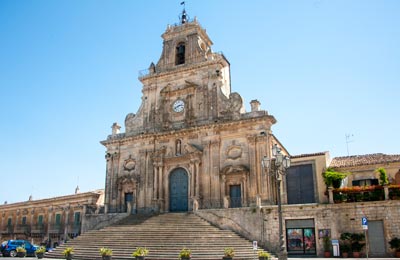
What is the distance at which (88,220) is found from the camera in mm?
30281

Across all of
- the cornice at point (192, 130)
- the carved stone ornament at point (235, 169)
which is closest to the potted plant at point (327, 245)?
the carved stone ornament at point (235, 169)

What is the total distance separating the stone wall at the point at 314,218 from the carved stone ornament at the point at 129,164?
10452 millimetres

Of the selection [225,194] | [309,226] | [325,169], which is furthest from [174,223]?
[325,169]

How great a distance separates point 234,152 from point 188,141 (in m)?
4.21

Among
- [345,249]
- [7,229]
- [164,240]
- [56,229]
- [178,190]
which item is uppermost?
[178,190]

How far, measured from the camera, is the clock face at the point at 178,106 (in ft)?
107

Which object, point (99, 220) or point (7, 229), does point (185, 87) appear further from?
point (7, 229)

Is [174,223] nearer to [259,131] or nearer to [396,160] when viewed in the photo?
[259,131]

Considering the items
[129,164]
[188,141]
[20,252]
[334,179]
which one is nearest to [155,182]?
[129,164]

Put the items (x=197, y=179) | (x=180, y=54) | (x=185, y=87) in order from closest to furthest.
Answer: (x=197, y=179)
(x=185, y=87)
(x=180, y=54)

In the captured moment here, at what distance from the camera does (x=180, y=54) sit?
3562 cm

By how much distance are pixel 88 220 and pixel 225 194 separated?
1142cm

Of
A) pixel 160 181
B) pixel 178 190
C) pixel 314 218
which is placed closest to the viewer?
pixel 314 218

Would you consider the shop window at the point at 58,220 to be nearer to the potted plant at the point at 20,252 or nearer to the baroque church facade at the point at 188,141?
the baroque church facade at the point at 188,141
